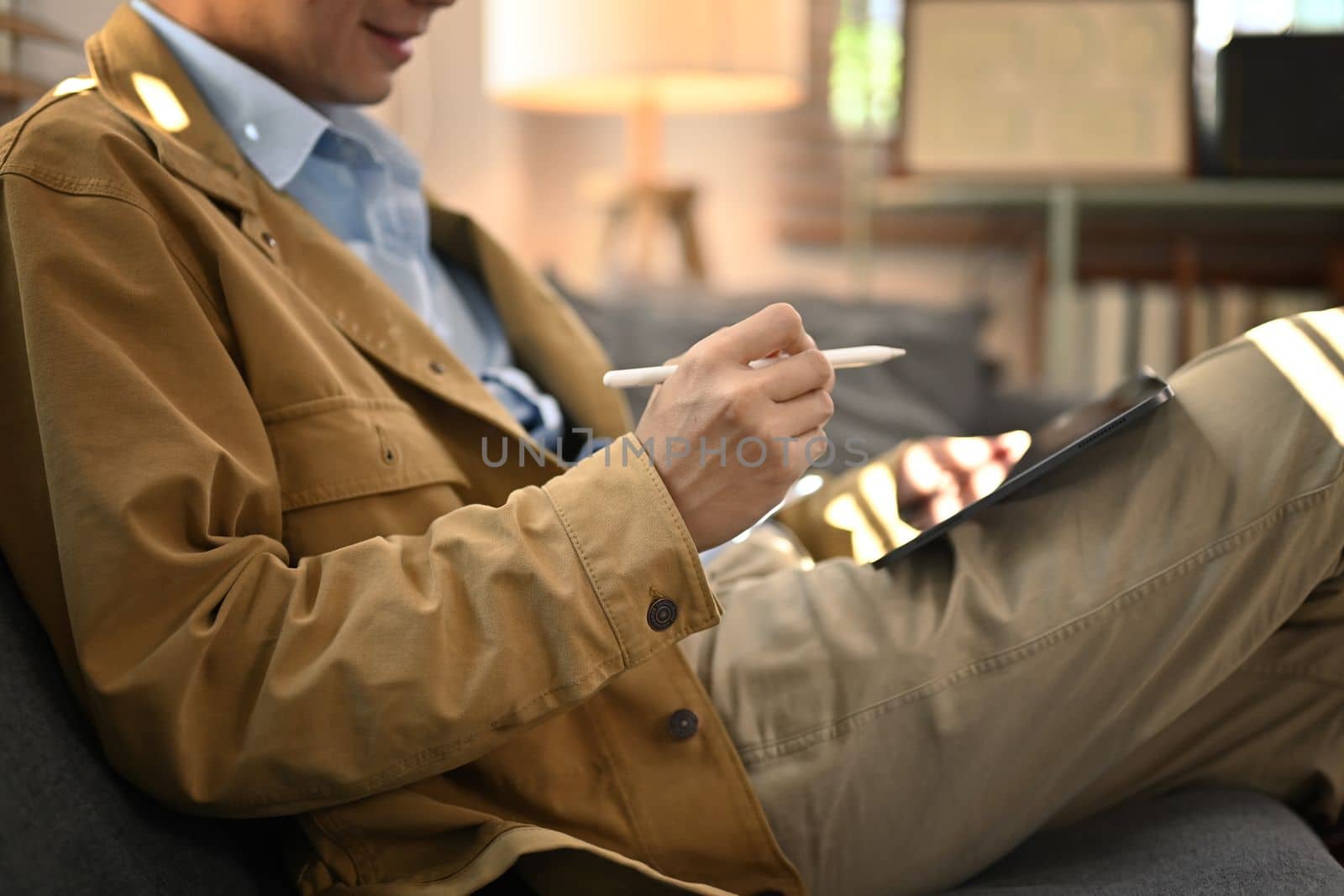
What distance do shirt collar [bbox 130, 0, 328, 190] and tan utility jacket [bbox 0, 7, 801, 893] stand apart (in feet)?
0.33

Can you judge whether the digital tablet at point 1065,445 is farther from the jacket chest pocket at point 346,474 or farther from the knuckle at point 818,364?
the jacket chest pocket at point 346,474

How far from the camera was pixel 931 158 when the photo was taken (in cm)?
271

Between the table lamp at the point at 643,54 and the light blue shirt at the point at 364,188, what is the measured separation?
3.96 feet

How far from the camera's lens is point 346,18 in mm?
855

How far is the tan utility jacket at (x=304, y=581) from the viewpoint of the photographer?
592 millimetres

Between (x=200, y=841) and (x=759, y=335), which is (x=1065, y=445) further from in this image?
(x=200, y=841)

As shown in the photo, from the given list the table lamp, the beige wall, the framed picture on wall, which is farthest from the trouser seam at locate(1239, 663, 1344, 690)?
the beige wall

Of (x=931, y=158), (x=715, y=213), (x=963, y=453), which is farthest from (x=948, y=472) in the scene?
(x=715, y=213)

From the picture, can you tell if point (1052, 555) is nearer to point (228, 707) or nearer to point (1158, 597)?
point (1158, 597)

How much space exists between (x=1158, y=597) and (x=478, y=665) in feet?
1.31

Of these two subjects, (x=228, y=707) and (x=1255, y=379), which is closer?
(x=228, y=707)

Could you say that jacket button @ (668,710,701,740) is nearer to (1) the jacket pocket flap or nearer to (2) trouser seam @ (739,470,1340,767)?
(2) trouser seam @ (739,470,1340,767)

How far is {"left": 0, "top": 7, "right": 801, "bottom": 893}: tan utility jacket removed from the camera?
592mm

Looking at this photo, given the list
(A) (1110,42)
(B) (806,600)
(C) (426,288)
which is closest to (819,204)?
(A) (1110,42)
